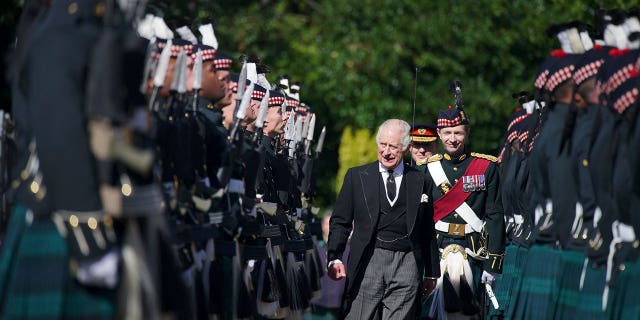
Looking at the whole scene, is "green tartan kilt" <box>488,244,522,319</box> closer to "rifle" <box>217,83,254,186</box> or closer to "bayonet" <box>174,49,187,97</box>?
"rifle" <box>217,83,254,186</box>

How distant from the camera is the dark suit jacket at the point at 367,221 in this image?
10.6 metres

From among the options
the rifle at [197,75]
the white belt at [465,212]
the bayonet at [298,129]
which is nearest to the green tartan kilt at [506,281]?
the white belt at [465,212]

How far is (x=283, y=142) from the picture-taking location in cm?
1357

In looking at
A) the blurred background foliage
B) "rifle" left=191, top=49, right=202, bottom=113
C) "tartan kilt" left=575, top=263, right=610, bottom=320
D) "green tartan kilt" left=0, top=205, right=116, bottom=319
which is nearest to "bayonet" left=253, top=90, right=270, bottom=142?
"rifle" left=191, top=49, right=202, bottom=113

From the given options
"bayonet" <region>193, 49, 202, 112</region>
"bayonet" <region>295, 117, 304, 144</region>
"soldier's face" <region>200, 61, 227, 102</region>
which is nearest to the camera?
"bayonet" <region>193, 49, 202, 112</region>

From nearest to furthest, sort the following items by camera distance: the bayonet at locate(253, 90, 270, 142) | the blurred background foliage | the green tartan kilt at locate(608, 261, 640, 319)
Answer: the green tartan kilt at locate(608, 261, 640, 319) < the bayonet at locate(253, 90, 270, 142) < the blurred background foliage

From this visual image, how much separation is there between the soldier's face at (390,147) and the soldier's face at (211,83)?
2192mm

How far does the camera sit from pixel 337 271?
410 inches

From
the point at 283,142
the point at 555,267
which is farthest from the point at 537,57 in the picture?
the point at 555,267

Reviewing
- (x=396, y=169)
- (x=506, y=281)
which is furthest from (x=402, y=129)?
(x=506, y=281)

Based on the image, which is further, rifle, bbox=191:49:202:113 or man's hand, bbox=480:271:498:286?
man's hand, bbox=480:271:498:286

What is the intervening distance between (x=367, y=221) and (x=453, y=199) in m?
1.72

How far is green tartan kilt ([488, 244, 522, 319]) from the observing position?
12328mm

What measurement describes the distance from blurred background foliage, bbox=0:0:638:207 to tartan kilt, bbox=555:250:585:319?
15982 mm
